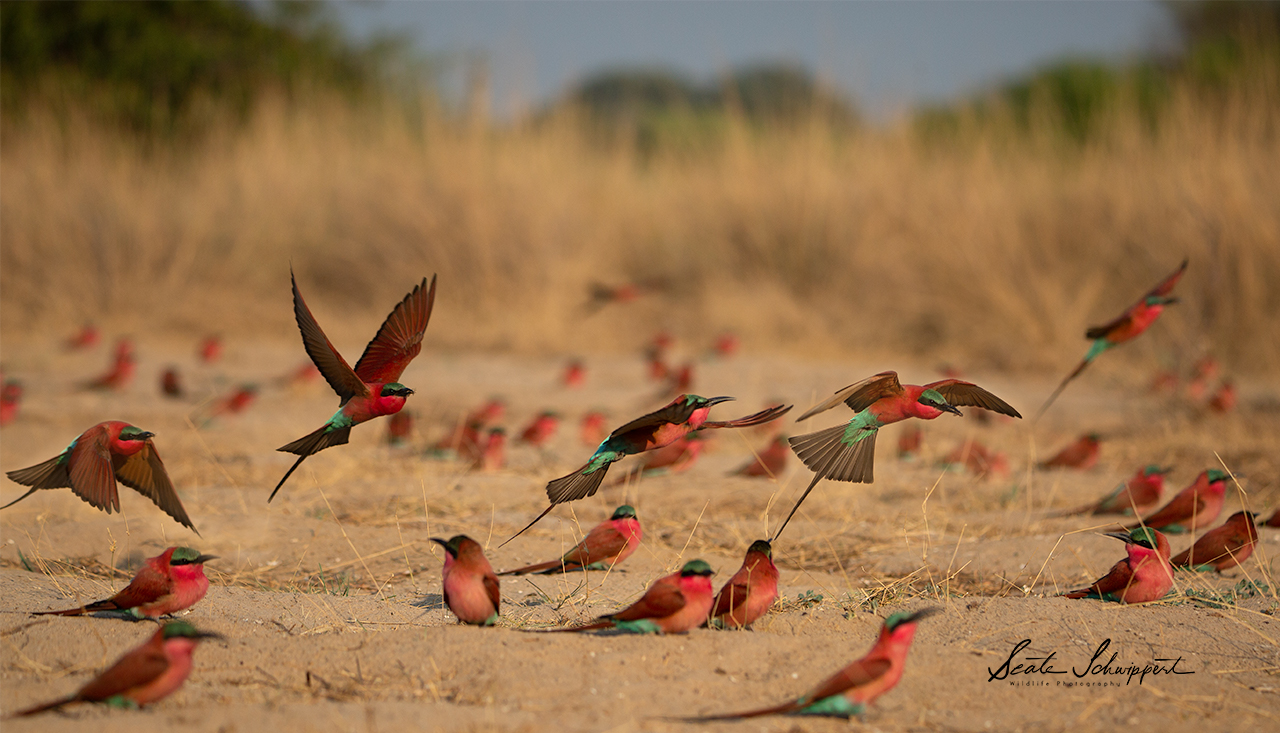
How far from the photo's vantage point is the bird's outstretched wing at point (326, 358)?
2.70 m

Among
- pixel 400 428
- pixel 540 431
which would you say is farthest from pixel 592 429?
pixel 400 428

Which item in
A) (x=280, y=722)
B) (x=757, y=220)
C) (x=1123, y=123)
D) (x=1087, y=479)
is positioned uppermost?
(x=1123, y=123)

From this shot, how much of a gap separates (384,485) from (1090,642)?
3.14 m

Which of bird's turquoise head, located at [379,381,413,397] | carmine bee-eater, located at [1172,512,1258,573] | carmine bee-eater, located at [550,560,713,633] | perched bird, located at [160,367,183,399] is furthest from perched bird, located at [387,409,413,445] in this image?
carmine bee-eater, located at [1172,512,1258,573]

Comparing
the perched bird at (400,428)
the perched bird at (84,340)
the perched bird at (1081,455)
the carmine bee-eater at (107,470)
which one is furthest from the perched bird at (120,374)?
the perched bird at (1081,455)

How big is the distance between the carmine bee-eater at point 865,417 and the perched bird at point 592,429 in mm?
3527

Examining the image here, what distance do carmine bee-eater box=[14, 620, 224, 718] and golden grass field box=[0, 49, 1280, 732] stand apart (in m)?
0.06

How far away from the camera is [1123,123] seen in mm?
9992

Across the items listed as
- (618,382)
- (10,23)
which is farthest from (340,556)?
(10,23)

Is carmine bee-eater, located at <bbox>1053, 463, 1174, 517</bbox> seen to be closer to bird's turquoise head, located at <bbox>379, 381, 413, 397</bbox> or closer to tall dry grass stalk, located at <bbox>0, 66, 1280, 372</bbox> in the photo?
bird's turquoise head, located at <bbox>379, 381, 413, 397</bbox>

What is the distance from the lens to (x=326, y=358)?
2.82 meters

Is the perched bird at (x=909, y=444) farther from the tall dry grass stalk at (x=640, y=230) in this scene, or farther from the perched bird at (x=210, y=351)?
the perched bird at (x=210, y=351)

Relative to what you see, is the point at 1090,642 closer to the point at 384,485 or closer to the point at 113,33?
the point at 384,485

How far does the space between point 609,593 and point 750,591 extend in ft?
2.45
